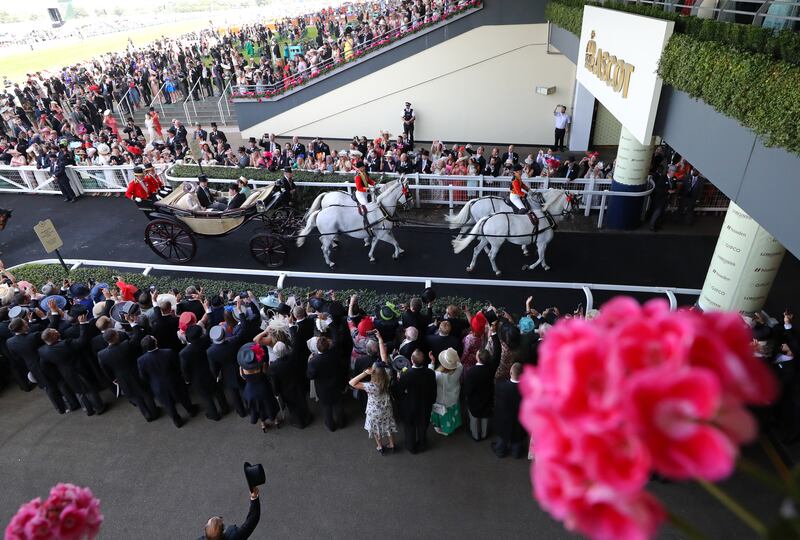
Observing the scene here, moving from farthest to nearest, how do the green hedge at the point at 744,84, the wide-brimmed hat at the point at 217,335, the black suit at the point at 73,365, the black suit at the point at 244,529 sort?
the black suit at the point at 73,365
the wide-brimmed hat at the point at 217,335
the green hedge at the point at 744,84
the black suit at the point at 244,529

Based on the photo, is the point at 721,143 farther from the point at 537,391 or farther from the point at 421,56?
the point at 421,56

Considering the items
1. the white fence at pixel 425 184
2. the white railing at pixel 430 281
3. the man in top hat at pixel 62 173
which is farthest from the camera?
the man in top hat at pixel 62 173

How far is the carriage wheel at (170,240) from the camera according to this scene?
10.3 m

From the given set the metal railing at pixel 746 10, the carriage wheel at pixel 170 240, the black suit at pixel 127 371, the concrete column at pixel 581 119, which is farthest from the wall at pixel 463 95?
the black suit at pixel 127 371

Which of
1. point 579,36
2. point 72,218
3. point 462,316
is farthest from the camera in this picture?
point 72,218

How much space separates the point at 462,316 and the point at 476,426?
5.38 ft

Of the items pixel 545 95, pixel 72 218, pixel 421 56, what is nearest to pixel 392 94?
pixel 421 56

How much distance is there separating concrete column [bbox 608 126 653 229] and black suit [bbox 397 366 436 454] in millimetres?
7672

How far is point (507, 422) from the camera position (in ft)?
19.1

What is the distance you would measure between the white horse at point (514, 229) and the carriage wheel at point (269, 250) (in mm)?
3750

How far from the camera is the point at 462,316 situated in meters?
7.23

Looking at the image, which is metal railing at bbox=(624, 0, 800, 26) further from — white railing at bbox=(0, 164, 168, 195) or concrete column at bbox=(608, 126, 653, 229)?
white railing at bbox=(0, 164, 168, 195)

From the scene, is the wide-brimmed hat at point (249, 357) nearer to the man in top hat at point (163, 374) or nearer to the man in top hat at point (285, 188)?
the man in top hat at point (163, 374)

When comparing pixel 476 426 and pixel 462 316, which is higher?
pixel 462 316
